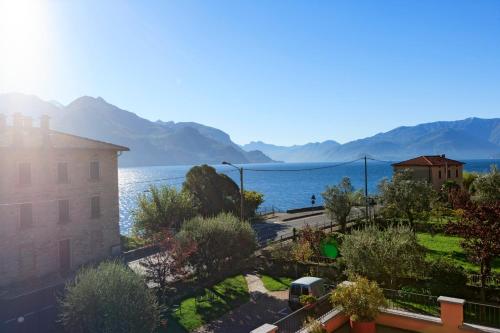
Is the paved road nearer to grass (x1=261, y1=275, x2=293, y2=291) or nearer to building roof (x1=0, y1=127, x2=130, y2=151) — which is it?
grass (x1=261, y1=275, x2=293, y2=291)

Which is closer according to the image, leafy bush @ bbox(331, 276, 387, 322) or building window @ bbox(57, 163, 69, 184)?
leafy bush @ bbox(331, 276, 387, 322)

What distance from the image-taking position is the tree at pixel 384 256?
2081 centimetres

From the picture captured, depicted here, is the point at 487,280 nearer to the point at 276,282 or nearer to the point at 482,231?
the point at 482,231

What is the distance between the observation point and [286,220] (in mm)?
54531

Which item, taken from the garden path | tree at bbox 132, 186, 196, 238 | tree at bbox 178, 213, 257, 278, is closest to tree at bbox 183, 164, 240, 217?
tree at bbox 132, 186, 196, 238

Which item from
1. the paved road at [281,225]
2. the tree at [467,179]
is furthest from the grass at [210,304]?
the tree at [467,179]

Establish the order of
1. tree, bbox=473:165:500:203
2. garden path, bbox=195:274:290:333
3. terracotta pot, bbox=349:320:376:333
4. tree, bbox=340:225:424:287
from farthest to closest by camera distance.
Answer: tree, bbox=473:165:500:203, tree, bbox=340:225:424:287, garden path, bbox=195:274:290:333, terracotta pot, bbox=349:320:376:333

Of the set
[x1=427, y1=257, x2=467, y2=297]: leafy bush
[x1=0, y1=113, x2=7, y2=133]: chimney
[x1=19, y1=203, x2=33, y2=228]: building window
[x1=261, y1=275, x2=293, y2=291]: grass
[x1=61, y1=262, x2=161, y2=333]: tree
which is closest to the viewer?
[x1=61, y1=262, x2=161, y2=333]: tree

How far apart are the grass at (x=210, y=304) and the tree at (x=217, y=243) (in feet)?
4.24

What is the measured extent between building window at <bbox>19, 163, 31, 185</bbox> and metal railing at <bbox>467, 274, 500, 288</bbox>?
30544mm

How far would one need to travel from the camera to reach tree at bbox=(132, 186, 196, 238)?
37.4 m

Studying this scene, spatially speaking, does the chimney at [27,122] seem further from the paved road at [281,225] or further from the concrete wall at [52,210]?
the paved road at [281,225]

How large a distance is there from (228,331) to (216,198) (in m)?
31.3

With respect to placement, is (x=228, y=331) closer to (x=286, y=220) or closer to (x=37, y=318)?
(x=37, y=318)
